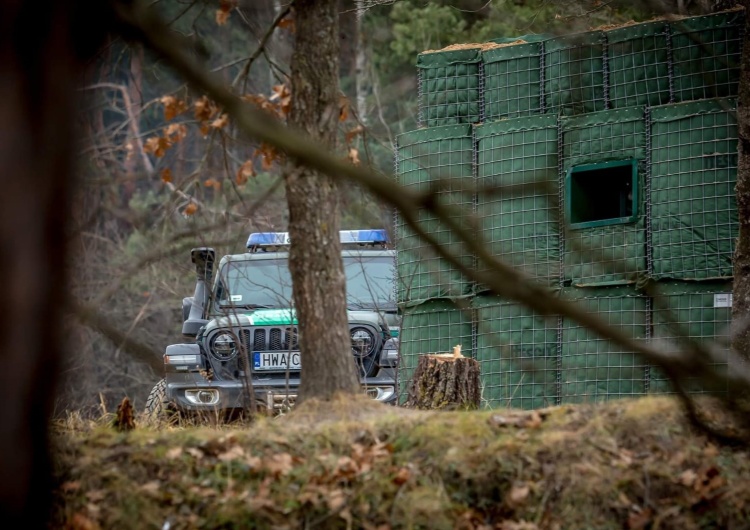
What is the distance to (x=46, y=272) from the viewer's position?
2.35 meters

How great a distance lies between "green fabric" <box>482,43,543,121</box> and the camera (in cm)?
1029

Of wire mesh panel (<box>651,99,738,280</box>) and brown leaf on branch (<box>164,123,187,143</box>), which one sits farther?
wire mesh panel (<box>651,99,738,280</box>)

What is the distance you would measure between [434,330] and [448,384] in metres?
3.01

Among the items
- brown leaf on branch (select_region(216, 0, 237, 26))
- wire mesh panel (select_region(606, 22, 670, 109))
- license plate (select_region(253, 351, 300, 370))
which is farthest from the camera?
license plate (select_region(253, 351, 300, 370))

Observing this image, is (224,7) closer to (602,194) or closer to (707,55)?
(707,55)

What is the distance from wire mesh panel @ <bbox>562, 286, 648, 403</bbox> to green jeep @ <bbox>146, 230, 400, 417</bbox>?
61.6 inches

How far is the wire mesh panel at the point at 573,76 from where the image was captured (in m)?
9.88

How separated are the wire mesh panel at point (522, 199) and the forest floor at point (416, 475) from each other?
155 inches

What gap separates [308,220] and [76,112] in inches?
169

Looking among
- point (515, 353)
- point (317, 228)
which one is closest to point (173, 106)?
point (317, 228)

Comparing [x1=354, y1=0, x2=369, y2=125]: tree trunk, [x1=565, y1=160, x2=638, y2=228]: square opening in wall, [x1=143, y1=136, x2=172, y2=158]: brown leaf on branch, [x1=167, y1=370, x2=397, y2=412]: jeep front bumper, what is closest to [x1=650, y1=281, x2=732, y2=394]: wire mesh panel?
[x1=565, y1=160, x2=638, y2=228]: square opening in wall

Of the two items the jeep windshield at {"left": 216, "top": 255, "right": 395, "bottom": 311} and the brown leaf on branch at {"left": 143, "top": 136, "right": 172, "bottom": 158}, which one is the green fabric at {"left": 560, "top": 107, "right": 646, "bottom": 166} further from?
the brown leaf on branch at {"left": 143, "top": 136, "right": 172, "bottom": 158}

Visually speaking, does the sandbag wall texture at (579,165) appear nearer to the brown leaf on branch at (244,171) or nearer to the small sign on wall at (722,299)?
the small sign on wall at (722,299)

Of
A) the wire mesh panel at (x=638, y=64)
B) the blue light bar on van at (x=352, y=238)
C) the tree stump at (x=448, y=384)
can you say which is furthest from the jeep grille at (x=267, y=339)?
the wire mesh panel at (x=638, y=64)
